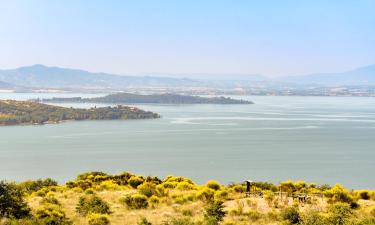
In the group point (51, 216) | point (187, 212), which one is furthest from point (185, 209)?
point (51, 216)

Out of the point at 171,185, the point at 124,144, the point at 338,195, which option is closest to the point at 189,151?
the point at 124,144

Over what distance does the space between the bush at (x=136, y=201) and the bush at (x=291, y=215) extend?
583cm

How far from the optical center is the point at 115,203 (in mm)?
20266

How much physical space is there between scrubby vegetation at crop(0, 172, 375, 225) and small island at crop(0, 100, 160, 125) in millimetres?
143870

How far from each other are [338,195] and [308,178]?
49.9 meters

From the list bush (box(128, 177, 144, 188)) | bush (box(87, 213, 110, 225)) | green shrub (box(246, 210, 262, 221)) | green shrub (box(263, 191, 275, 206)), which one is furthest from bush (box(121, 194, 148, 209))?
bush (box(128, 177, 144, 188))

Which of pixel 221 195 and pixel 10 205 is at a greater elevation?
pixel 10 205

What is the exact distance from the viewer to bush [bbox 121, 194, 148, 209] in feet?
→ 63.0

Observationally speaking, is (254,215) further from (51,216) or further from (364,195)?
(51,216)

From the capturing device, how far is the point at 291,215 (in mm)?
16109

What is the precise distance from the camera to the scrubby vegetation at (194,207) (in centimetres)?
1597

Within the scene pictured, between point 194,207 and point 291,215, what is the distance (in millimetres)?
4121

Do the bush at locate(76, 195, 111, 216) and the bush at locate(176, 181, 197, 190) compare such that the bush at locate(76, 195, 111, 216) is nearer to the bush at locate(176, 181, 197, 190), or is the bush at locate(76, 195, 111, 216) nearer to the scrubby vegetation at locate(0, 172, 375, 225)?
the scrubby vegetation at locate(0, 172, 375, 225)

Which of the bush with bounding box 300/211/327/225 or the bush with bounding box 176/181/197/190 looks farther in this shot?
the bush with bounding box 176/181/197/190
